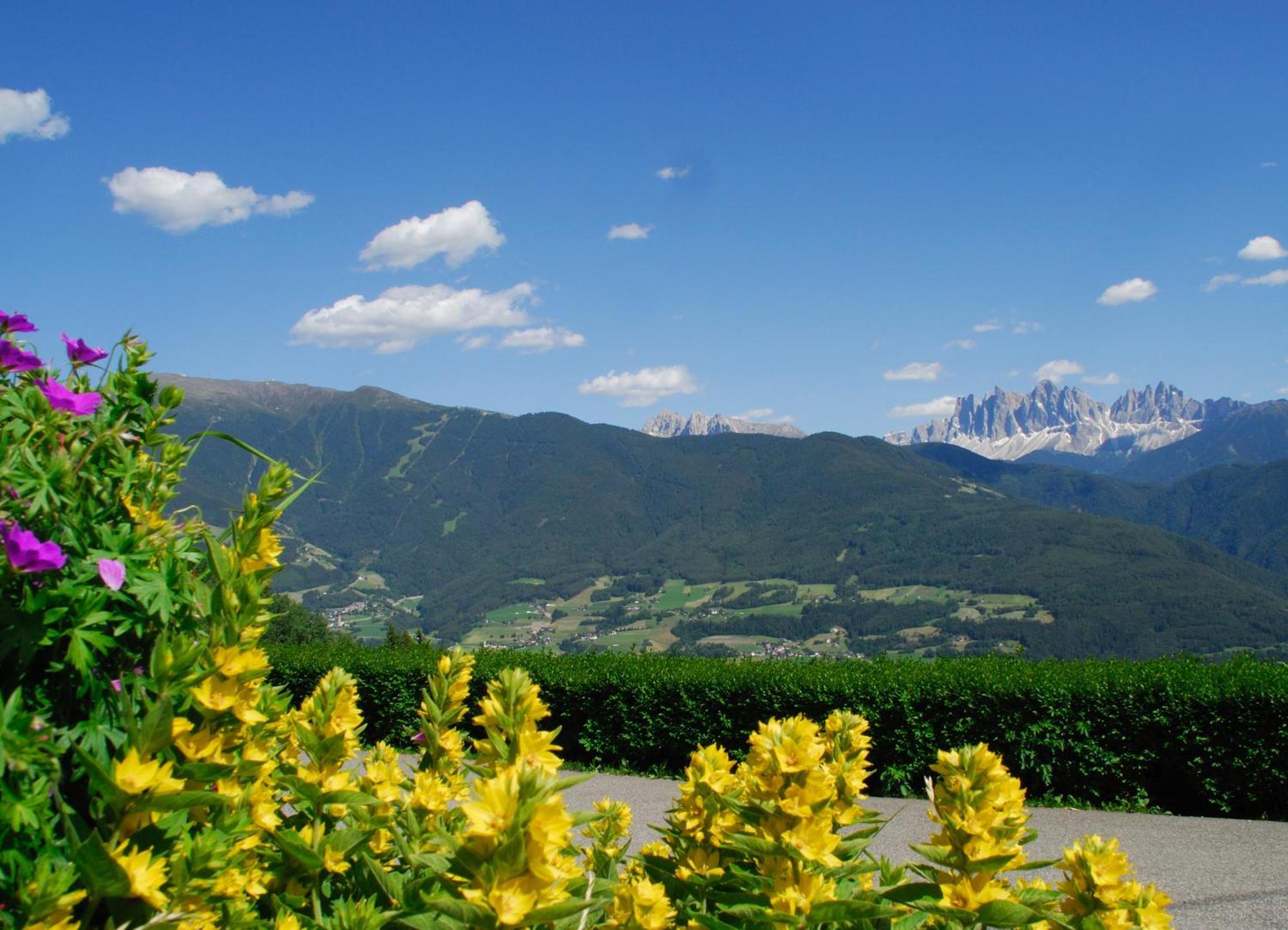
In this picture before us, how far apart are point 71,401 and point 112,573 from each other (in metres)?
0.44

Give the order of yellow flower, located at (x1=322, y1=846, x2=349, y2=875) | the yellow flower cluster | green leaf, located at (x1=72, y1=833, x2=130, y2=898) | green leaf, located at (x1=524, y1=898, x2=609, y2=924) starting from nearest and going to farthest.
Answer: green leaf, located at (x1=524, y1=898, x2=609, y2=924)
green leaf, located at (x1=72, y1=833, x2=130, y2=898)
the yellow flower cluster
yellow flower, located at (x1=322, y1=846, x2=349, y2=875)

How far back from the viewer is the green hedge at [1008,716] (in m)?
8.69

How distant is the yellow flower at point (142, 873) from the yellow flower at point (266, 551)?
49 centimetres

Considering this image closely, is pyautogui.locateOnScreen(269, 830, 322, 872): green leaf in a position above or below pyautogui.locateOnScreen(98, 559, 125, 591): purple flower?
below

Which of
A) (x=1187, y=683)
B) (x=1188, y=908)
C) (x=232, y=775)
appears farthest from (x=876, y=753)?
(x=232, y=775)

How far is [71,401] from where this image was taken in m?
1.59

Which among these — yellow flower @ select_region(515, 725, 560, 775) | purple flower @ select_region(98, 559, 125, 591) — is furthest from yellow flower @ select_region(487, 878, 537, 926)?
purple flower @ select_region(98, 559, 125, 591)

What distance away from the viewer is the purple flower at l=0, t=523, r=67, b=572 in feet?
4.11

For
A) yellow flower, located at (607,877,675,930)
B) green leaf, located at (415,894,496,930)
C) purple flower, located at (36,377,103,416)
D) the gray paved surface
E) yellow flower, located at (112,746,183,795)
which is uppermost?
purple flower, located at (36,377,103,416)

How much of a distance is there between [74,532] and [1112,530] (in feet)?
534

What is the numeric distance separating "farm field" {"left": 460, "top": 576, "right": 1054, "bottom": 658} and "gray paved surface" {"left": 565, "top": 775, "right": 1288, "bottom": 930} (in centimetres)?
8872

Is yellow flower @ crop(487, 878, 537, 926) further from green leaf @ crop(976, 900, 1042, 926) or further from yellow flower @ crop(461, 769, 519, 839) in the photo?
green leaf @ crop(976, 900, 1042, 926)

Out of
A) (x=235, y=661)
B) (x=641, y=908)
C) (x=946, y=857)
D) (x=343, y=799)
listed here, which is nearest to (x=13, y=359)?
(x=235, y=661)

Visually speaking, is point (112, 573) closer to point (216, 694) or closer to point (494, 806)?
point (216, 694)
